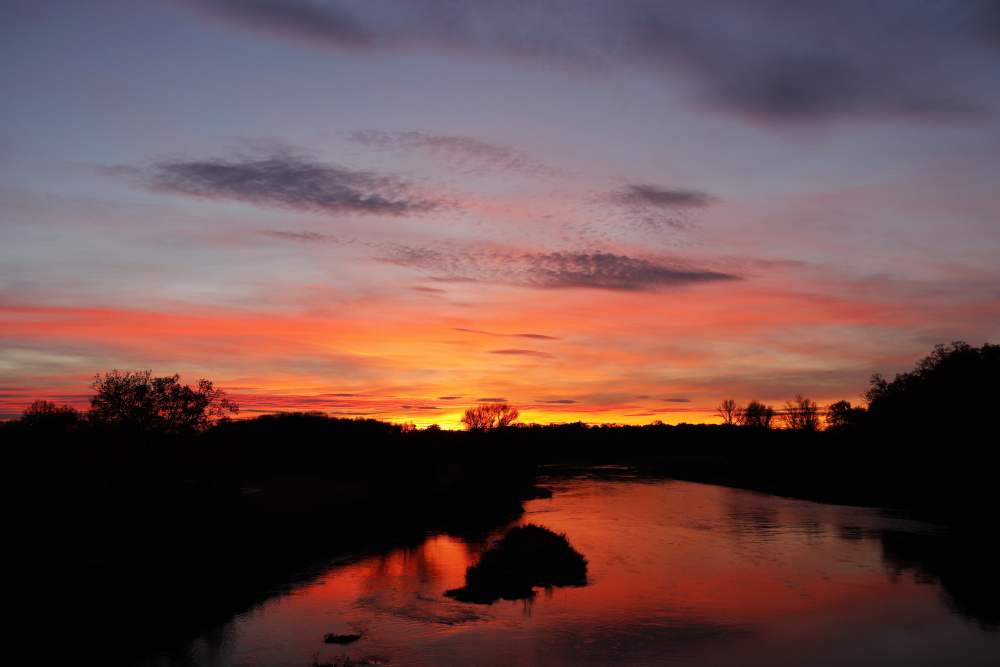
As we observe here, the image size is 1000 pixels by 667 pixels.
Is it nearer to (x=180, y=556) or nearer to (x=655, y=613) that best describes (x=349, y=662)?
(x=655, y=613)

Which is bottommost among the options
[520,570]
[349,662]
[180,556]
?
[349,662]

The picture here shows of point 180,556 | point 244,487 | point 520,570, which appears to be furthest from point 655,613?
point 244,487

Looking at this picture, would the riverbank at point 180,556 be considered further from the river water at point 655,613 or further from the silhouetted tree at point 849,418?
the silhouetted tree at point 849,418

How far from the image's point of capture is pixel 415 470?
73.1 m

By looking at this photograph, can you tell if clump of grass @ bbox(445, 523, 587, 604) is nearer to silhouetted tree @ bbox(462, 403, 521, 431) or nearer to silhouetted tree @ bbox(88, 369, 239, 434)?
silhouetted tree @ bbox(88, 369, 239, 434)

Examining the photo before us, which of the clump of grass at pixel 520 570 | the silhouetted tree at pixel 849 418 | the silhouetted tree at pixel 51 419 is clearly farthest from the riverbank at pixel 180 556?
the silhouetted tree at pixel 849 418

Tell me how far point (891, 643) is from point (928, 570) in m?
14.3

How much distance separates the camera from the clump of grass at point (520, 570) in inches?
1152

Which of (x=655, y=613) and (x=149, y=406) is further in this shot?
(x=149, y=406)

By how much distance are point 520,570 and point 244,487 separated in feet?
145

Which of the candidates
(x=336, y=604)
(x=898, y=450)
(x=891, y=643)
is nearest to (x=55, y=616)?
Answer: (x=336, y=604)

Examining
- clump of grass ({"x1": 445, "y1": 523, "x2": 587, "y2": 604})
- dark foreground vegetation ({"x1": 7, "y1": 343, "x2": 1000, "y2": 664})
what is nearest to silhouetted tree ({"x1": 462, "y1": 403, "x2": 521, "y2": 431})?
dark foreground vegetation ({"x1": 7, "y1": 343, "x2": 1000, "y2": 664})

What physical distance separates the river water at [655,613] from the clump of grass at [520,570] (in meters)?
0.83

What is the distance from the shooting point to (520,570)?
31.8 m
